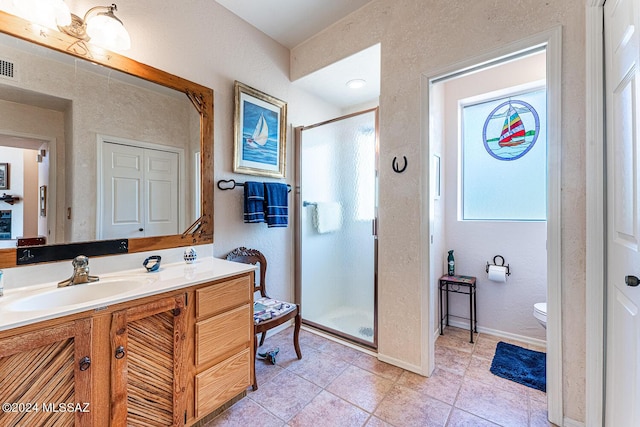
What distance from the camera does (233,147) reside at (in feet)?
6.93

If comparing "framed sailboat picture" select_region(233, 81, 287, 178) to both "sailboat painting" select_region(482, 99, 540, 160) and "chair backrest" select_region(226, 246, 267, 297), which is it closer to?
"chair backrest" select_region(226, 246, 267, 297)

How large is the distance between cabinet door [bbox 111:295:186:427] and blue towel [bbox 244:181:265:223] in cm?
92

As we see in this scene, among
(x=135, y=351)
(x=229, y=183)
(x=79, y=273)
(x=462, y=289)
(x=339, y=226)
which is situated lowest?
(x=462, y=289)

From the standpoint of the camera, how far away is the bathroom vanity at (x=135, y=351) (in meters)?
0.94

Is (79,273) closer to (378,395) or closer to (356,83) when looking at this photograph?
(378,395)

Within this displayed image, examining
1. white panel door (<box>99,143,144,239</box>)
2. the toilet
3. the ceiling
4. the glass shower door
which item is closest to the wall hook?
the glass shower door

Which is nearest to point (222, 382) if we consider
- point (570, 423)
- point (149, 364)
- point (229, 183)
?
point (149, 364)

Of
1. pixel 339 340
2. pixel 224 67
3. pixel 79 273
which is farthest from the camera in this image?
pixel 339 340

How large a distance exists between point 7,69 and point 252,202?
55.1 inches

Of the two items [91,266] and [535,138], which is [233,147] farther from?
[535,138]

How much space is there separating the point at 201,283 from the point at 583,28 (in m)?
2.30

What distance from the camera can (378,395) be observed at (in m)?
1.68

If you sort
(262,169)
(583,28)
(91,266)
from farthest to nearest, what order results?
(262,169) < (91,266) < (583,28)

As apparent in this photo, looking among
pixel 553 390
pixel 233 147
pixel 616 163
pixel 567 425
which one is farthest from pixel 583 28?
pixel 233 147
